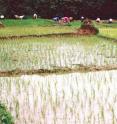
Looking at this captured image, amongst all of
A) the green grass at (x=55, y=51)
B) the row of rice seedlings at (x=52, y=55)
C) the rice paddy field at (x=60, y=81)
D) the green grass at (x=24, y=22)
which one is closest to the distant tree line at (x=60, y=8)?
the green grass at (x=24, y=22)

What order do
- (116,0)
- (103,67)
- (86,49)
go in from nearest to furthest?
(103,67) → (86,49) → (116,0)

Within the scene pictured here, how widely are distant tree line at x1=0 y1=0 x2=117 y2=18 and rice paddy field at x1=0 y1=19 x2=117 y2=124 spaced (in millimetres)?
6290

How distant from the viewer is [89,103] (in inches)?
230

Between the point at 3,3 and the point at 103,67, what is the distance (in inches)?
412

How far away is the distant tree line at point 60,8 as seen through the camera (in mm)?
17953

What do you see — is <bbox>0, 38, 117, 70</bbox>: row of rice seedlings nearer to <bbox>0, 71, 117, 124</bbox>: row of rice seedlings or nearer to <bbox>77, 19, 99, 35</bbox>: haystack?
<bbox>0, 71, 117, 124</bbox>: row of rice seedlings

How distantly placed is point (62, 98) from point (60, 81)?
1.00 metres

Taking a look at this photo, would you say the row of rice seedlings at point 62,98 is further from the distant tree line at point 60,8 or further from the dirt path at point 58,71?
the distant tree line at point 60,8

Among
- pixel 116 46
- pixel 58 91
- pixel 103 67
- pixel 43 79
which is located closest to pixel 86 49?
pixel 116 46

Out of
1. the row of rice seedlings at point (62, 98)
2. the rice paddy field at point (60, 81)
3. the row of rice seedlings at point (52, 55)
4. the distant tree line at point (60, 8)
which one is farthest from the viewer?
the distant tree line at point (60, 8)

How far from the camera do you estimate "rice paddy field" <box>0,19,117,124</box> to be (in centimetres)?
541

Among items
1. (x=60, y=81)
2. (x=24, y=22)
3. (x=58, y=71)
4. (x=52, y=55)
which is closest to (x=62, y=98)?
(x=60, y=81)

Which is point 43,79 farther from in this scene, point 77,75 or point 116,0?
point 116,0

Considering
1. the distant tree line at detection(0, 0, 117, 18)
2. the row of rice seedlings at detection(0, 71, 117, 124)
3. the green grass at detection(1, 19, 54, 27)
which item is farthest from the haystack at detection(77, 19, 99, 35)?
the row of rice seedlings at detection(0, 71, 117, 124)
